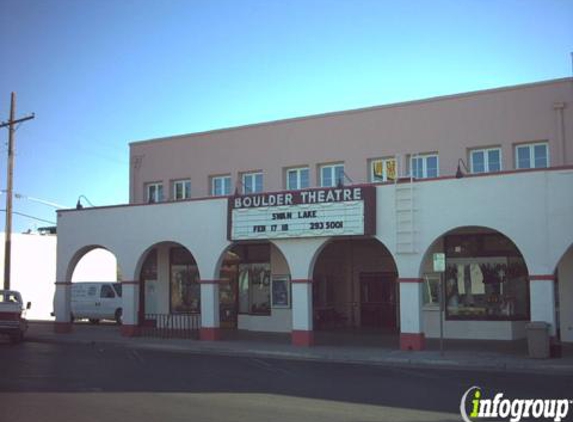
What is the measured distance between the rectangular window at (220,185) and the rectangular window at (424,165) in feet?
26.9

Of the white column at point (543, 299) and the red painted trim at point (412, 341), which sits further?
the red painted trim at point (412, 341)

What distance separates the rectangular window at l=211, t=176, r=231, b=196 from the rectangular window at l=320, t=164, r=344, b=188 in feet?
14.5

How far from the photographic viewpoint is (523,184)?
19312 mm

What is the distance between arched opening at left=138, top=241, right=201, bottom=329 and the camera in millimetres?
30156

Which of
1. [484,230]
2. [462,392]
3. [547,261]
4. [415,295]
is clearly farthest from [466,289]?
[462,392]

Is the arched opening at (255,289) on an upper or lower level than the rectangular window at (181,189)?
lower

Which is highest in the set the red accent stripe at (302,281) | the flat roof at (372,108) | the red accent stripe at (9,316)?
the flat roof at (372,108)

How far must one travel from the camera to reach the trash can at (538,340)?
18062 millimetres

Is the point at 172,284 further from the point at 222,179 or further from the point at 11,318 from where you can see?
the point at 11,318

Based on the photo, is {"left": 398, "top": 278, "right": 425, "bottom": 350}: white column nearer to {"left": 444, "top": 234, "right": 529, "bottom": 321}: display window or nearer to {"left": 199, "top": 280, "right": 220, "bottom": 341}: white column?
{"left": 444, "top": 234, "right": 529, "bottom": 321}: display window

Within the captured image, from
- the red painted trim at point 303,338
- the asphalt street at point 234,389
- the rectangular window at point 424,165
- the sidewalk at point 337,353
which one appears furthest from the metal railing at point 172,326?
the rectangular window at point 424,165

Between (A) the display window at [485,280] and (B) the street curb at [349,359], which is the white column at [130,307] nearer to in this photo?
(B) the street curb at [349,359]

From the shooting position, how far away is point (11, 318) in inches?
990

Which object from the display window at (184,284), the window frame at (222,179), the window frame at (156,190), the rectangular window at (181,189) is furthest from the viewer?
the window frame at (156,190)
